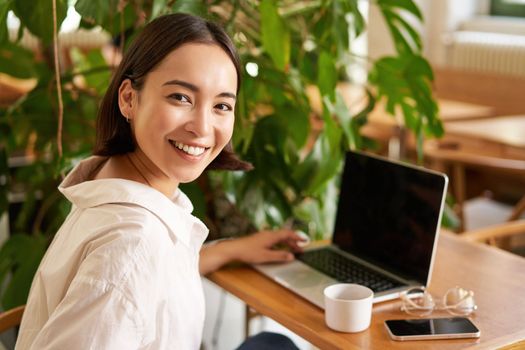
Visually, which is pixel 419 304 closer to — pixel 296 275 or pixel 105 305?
pixel 296 275

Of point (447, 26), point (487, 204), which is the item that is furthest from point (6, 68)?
point (447, 26)

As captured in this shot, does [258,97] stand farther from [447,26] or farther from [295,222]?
[447,26]

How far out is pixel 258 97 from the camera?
216 centimetres

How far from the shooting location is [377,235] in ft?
5.92

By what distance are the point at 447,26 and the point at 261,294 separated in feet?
14.9

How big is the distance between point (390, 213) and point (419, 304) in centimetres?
26

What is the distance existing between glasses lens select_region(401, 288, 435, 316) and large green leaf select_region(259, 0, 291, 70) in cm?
65

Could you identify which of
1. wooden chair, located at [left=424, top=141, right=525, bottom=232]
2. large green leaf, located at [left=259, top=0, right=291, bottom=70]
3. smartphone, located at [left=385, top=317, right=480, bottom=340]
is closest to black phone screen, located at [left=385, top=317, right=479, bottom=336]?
smartphone, located at [left=385, top=317, right=480, bottom=340]

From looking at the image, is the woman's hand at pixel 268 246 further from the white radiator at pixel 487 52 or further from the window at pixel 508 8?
the window at pixel 508 8

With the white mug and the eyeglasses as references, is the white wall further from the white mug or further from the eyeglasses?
the white mug

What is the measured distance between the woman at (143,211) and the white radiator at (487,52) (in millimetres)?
4311


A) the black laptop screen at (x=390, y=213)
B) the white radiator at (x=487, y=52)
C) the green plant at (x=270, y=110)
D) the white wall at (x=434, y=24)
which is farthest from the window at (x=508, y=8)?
the black laptop screen at (x=390, y=213)

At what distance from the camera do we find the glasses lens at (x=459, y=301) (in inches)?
59.7

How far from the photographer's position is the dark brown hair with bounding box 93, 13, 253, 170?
1346 millimetres
